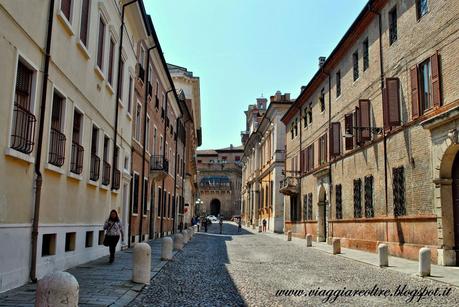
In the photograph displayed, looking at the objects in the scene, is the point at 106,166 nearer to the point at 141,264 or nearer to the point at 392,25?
the point at 141,264

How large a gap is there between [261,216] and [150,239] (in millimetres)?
32708

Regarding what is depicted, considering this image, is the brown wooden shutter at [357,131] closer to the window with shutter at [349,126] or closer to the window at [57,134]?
the window with shutter at [349,126]

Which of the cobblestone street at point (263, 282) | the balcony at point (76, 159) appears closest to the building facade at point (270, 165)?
the cobblestone street at point (263, 282)

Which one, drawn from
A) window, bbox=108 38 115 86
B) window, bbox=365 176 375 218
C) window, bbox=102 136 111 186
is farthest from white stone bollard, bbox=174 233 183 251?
window, bbox=365 176 375 218

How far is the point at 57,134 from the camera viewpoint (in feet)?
35.6

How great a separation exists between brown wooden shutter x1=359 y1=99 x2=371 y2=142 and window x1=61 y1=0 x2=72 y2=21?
44.5 ft

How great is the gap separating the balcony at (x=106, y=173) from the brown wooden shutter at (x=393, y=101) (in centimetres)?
1027

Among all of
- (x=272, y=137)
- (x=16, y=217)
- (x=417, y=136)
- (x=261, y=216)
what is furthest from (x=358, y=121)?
(x=261, y=216)

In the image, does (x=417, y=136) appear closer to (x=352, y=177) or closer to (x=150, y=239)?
(x=352, y=177)

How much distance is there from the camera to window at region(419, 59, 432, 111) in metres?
16.5

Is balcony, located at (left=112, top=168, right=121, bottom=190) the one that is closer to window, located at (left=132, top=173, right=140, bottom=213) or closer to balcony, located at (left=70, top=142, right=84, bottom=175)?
window, located at (left=132, top=173, right=140, bottom=213)

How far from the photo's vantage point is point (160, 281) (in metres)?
11.1

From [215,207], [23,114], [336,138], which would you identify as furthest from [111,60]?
[215,207]

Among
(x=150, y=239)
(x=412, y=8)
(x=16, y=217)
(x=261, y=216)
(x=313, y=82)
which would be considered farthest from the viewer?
(x=261, y=216)
